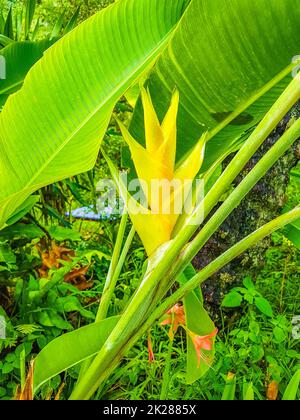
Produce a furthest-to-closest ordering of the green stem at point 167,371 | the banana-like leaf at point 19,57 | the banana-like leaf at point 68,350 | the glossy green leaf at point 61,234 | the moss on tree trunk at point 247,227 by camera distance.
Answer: the moss on tree trunk at point 247,227
the glossy green leaf at point 61,234
the banana-like leaf at point 19,57
the green stem at point 167,371
the banana-like leaf at point 68,350

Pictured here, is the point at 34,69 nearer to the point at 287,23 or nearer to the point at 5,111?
the point at 5,111

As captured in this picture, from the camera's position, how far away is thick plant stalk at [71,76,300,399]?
435 mm

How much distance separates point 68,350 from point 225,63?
358 mm

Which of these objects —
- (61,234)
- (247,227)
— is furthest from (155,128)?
(247,227)

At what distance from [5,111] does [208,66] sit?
21 cm

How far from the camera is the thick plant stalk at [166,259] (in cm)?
43

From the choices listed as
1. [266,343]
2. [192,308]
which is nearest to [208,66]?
[192,308]

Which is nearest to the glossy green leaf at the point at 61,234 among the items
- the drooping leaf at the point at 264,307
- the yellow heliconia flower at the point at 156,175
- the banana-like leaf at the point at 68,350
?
the drooping leaf at the point at 264,307

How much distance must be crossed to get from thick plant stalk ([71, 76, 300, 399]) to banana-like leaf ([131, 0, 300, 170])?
17 centimetres

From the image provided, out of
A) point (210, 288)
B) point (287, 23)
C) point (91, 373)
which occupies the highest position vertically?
point (287, 23)

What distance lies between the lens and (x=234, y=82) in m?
0.63

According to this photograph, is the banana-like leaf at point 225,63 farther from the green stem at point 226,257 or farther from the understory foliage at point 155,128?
the green stem at point 226,257

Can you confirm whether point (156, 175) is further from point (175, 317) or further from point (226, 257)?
point (175, 317)

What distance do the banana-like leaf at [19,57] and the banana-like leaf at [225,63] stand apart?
0.35 m
